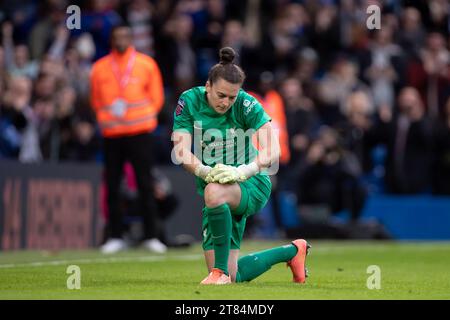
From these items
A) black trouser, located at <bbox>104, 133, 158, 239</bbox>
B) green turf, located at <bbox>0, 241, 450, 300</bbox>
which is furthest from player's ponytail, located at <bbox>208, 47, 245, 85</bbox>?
black trouser, located at <bbox>104, 133, 158, 239</bbox>

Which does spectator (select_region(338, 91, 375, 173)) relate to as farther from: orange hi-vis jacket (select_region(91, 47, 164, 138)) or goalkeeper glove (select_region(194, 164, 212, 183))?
goalkeeper glove (select_region(194, 164, 212, 183))

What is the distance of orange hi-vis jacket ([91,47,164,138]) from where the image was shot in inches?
549

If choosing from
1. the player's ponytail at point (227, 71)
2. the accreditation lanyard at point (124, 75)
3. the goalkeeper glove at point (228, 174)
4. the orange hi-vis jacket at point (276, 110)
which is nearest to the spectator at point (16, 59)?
the accreditation lanyard at point (124, 75)

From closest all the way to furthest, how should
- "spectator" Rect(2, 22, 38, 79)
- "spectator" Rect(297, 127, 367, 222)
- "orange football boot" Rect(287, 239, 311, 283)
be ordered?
"orange football boot" Rect(287, 239, 311, 283) < "spectator" Rect(2, 22, 38, 79) < "spectator" Rect(297, 127, 367, 222)

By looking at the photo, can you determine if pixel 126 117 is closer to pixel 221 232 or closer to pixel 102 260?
pixel 102 260

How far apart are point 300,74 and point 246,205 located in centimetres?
1150

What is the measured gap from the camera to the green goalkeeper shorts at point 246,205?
27.6ft

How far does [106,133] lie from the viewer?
13953 millimetres

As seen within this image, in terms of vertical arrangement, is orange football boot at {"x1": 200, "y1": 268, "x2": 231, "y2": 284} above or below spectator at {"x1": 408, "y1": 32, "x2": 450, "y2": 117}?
below

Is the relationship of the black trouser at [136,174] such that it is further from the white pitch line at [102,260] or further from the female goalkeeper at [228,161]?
the female goalkeeper at [228,161]

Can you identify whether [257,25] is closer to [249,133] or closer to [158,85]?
[158,85]

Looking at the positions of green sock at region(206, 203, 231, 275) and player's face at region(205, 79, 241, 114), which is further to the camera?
player's face at region(205, 79, 241, 114)

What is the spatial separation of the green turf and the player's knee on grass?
0.58 m

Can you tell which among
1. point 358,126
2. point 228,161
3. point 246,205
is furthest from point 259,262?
point 358,126
